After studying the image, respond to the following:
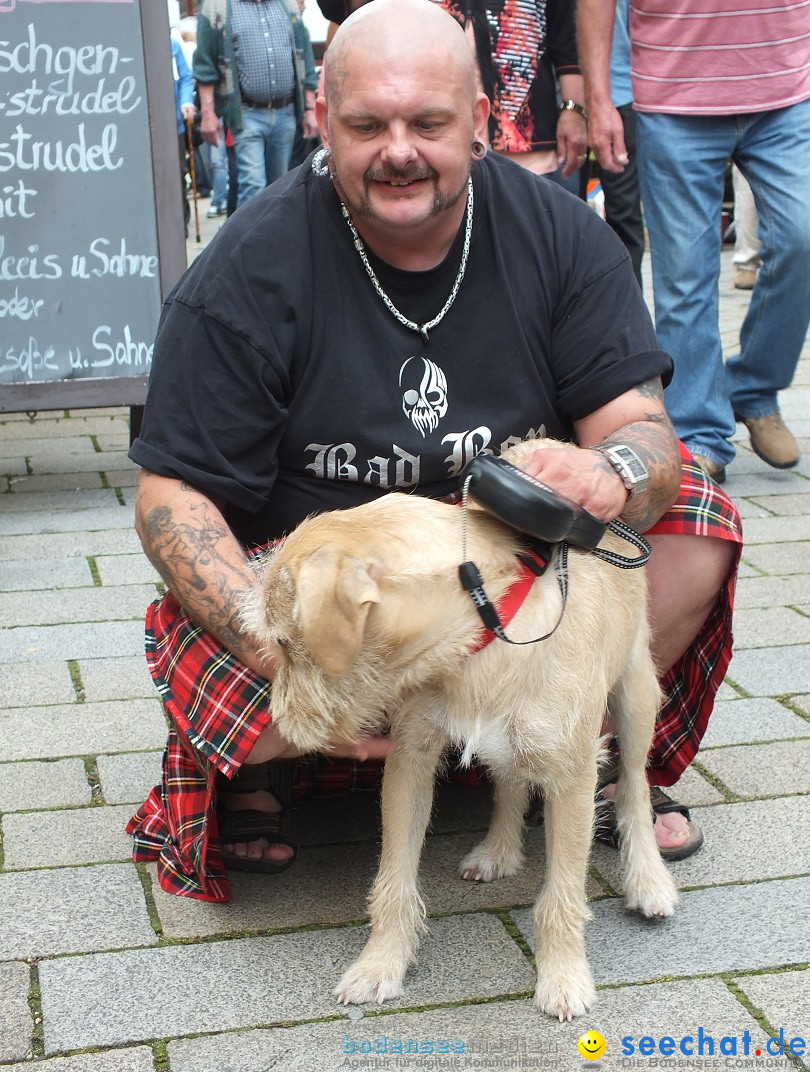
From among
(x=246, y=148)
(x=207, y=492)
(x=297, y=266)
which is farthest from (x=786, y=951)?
(x=246, y=148)

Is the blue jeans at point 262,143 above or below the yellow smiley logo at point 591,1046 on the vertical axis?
below

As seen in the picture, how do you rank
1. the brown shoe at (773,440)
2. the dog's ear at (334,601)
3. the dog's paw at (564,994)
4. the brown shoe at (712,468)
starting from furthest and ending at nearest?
the brown shoe at (773,440) < the brown shoe at (712,468) < the dog's paw at (564,994) < the dog's ear at (334,601)

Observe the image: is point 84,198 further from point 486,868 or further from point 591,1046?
point 591,1046

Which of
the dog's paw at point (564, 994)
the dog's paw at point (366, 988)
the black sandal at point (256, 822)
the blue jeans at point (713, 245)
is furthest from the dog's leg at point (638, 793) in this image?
the blue jeans at point (713, 245)

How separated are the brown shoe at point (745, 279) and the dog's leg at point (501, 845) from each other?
27.4ft

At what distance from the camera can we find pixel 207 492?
8.82 feet

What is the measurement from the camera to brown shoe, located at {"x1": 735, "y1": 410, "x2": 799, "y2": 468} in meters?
5.59

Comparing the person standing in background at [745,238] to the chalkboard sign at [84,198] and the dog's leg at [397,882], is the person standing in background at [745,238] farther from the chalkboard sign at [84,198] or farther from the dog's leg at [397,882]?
the dog's leg at [397,882]

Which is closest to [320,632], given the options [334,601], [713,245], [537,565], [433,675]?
[334,601]

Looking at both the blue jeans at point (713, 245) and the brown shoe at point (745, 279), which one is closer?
the blue jeans at point (713, 245)

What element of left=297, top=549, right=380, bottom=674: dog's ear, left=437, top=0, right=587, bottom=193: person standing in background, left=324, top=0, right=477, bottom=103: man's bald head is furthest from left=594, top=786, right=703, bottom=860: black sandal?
left=437, top=0, right=587, bottom=193: person standing in background

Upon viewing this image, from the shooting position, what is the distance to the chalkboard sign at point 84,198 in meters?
5.26

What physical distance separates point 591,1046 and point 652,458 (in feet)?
3.76

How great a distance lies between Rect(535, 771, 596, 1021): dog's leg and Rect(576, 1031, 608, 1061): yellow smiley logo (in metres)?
0.09
